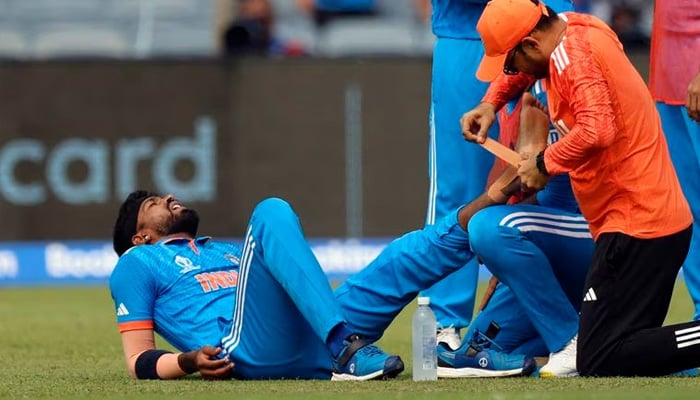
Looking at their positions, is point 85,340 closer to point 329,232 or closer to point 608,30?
point 608,30

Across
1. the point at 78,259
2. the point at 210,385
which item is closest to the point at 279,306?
the point at 210,385

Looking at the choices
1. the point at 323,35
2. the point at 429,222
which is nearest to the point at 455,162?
the point at 429,222

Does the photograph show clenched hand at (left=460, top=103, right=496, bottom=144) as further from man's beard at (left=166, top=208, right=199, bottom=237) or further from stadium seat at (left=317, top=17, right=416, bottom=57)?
stadium seat at (left=317, top=17, right=416, bottom=57)

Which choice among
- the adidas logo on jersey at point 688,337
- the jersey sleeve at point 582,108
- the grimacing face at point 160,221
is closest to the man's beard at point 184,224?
the grimacing face at point 160,221

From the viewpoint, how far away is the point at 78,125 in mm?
12539

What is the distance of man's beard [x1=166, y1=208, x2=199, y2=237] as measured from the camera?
6.06 m

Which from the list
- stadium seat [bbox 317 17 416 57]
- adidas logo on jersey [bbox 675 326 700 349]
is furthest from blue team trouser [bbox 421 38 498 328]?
stadium seat [bbox 317 17 416 57]

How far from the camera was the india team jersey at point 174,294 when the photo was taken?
564 cm

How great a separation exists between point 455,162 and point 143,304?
188cm

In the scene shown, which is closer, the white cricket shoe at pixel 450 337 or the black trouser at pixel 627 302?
the black trouser at pixel 627 302

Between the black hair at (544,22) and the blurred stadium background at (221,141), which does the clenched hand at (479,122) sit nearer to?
the black hair at (544,22)

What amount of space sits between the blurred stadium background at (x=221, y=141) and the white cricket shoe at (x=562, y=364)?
687 cm

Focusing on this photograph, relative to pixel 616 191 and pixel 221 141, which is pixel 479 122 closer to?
pixel 616 191

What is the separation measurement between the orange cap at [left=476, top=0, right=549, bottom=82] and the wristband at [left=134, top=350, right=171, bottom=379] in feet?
5.63
